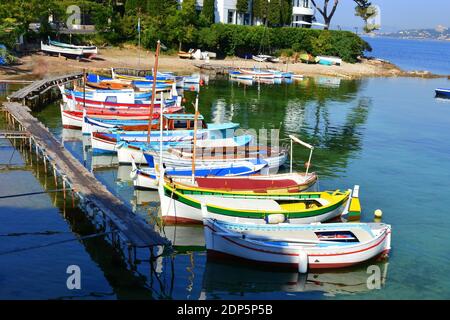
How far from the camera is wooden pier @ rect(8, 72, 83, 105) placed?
165ft

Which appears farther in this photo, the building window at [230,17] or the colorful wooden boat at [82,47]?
the building window at [230,17]

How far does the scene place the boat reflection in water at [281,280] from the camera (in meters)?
22.0

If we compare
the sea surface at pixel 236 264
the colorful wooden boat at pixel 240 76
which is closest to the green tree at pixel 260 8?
the colorful wooden boat at pixel 240 76

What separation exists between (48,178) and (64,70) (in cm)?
4648

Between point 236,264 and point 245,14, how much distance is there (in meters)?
85.1

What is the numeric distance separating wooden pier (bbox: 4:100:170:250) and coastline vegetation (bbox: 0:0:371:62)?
41.2m

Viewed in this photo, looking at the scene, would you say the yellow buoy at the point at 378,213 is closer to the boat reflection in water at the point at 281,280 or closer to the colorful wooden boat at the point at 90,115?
the boat reflection in water at the point at 281,280

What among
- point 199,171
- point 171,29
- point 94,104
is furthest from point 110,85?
point 171,29

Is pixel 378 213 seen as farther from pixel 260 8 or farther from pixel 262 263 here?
pixel 260 8

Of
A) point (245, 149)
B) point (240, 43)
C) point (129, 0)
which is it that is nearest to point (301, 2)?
point (240, 43)

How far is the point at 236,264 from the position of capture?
923 inches

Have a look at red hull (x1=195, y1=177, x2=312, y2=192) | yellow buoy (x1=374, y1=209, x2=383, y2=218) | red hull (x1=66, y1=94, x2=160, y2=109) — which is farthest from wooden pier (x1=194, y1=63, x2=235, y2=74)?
yellow buoy (x1=374, y1=209, x2=383, y2=218)

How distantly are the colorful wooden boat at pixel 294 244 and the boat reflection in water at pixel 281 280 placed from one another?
1.30 feet
